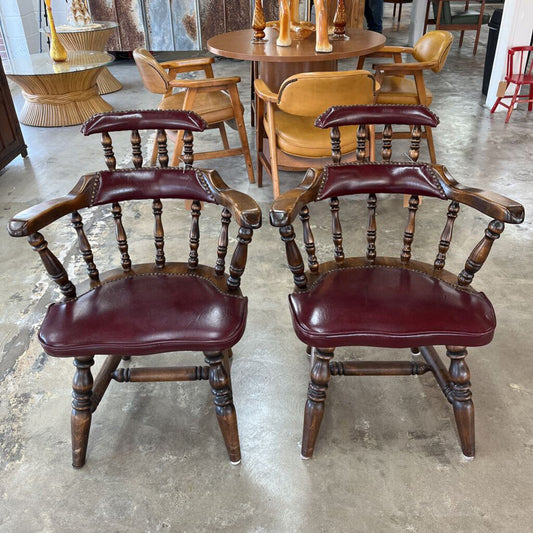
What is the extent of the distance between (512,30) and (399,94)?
2207 millimetres

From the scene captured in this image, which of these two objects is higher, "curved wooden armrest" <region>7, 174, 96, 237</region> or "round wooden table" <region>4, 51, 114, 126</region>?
"curved wooden armrest" <region>7, 174, 96, 237</region>

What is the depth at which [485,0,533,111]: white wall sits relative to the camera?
4.55 metres

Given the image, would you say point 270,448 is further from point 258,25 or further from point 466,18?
point 466,18

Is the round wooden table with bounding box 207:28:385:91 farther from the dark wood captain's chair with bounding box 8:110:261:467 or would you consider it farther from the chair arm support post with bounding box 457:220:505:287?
the chair arm support post with bounding box 457:220:505:287

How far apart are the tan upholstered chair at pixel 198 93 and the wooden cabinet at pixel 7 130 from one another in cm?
111

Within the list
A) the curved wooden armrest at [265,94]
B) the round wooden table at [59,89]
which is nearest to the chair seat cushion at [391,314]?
the curved wooden armrest at [265,94]

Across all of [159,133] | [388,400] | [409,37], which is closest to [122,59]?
[409,37]

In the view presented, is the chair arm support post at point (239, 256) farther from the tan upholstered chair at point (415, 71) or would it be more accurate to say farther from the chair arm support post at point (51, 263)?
the tan upholstered chair at point (415, 71)

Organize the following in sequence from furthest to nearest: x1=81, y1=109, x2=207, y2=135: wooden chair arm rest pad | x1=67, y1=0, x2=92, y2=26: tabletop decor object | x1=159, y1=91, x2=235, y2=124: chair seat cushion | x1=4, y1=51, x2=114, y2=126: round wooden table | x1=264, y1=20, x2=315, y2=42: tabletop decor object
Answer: x1=67, y1=0, x2=92, y2=26: tabletop decor object < x1=4, y1=51, x2=114, y2=126: round wooden table < x1=264, y1=20, x2=315, y2=42: tabletop decor object < x1=159, y1=91, x2=235, y2=124: chair seat cushion < x1=81, y1=109, x2=207, y2=135: wooden chair arm rest pad

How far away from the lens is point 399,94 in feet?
10.8

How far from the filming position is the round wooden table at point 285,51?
9.56 feet

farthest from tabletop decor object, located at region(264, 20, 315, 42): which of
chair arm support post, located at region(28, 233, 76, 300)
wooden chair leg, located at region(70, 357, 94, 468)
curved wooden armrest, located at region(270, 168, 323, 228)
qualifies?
wooden chair leg, located at region(70, 357, 94, 468)

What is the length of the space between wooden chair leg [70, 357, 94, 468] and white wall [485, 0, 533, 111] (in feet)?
15.8

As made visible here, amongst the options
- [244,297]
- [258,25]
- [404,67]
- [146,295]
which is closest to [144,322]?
[146,295]
